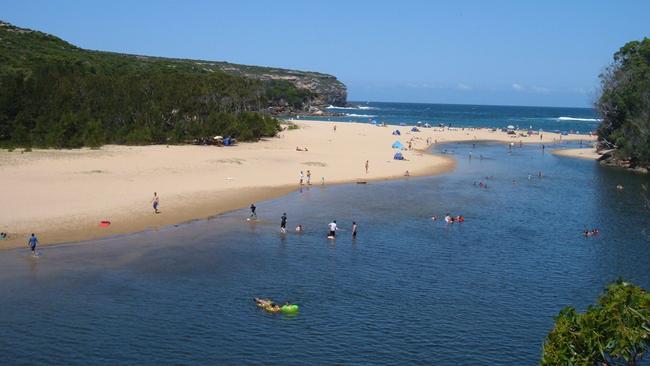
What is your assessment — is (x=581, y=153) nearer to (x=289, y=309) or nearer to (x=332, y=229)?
(x=332, y=229)

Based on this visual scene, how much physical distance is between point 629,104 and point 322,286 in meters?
60.7

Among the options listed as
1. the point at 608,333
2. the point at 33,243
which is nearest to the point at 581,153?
the point at 33,243

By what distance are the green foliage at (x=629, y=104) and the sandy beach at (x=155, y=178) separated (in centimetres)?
2029

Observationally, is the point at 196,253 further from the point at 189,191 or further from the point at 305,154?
the point at 305,154

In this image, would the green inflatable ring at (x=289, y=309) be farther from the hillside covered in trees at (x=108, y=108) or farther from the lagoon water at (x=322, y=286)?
the hillside covered in trees at (x=108, y=108)

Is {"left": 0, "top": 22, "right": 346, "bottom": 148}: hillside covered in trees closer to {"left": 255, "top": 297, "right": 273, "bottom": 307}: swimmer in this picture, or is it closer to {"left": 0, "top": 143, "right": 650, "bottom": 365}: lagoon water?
{"left": 0, "top": 143, "right": 650, "bottom": 365}: lagoon water

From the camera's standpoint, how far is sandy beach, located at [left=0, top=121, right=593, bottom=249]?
34.8 m

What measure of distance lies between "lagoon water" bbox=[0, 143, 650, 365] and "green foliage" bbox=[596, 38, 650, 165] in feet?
92.7

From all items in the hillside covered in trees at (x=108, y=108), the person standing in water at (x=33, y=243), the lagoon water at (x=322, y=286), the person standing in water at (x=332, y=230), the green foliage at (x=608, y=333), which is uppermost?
the hillside covered in trees at (x=108, y=108)

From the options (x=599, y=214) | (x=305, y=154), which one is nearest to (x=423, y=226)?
(x=599, y=214)

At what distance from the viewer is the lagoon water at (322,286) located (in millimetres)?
20234

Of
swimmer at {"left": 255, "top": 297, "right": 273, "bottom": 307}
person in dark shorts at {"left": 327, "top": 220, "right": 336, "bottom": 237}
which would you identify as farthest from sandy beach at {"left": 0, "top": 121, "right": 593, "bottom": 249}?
swimmer at {"left": 255, "top": 297, "right": 273, "bottom": 307}

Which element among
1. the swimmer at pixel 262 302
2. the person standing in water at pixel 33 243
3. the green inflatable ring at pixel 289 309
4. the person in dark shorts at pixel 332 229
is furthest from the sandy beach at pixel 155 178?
the green inflatable ring at pixel 289 309

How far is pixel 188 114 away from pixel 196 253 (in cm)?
4668
